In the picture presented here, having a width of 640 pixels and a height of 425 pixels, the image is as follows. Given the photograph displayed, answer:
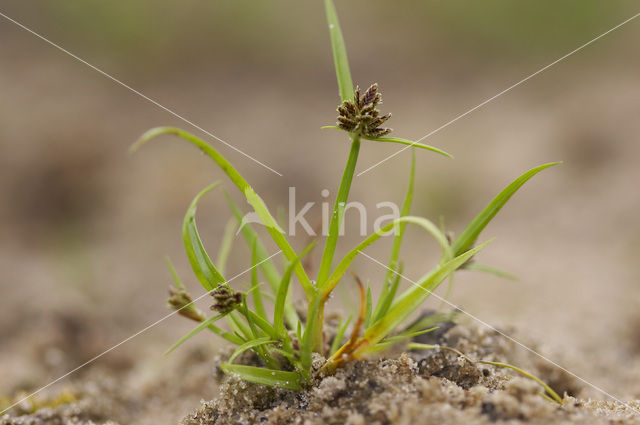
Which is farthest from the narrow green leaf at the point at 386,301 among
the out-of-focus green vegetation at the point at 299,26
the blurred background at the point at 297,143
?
the out-of-focus green vegetation at the point at 299,26

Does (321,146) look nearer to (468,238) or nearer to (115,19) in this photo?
(115,19)

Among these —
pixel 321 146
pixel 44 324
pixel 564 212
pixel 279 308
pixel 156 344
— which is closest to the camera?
pixel 279 308

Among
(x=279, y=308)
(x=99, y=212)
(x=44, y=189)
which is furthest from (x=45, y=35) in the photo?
(x=279, y=308)

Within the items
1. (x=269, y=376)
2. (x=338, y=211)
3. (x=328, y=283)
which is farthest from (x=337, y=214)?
(x=269, y=376)

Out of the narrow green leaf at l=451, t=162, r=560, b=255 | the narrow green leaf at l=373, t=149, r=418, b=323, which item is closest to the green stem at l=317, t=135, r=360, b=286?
the narrow green leaf at l=373, t=149, r=418, b=323

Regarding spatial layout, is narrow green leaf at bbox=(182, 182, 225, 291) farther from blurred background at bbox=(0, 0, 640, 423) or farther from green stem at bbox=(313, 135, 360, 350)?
blurred background at bbox=(0, 0, 640, 423)
